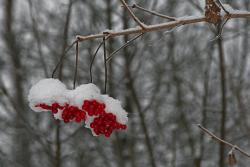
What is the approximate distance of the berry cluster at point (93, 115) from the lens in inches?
86.2

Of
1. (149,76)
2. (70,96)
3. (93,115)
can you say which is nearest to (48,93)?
(70,96)

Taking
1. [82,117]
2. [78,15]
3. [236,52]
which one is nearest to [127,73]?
[78,15]

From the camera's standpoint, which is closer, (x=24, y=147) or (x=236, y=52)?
(x=236, y=52)

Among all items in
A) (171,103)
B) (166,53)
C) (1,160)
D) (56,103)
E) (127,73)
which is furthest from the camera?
(171,103)

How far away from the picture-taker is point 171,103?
25.0ft

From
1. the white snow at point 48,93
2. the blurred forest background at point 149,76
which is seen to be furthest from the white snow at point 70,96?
the blurred forest background at point 149,76

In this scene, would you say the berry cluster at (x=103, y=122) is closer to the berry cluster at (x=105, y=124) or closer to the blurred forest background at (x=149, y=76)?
the berry cluster at (x=105, y=124)

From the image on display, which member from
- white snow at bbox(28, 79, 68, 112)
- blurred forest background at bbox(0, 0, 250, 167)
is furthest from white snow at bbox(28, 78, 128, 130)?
blurred forest background at bbox(0, 0, 250, 167)

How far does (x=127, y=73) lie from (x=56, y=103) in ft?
12.1

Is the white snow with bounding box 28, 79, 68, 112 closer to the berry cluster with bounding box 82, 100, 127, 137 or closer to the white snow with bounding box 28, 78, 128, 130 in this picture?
the white snow with bounding box 28, 78, 128, 130

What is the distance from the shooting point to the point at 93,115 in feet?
7.28

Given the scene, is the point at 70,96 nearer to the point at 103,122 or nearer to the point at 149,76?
the point at 103,122

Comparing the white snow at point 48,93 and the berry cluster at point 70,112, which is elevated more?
the white snow at point 48,93

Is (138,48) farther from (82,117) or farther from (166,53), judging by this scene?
(82,117)
